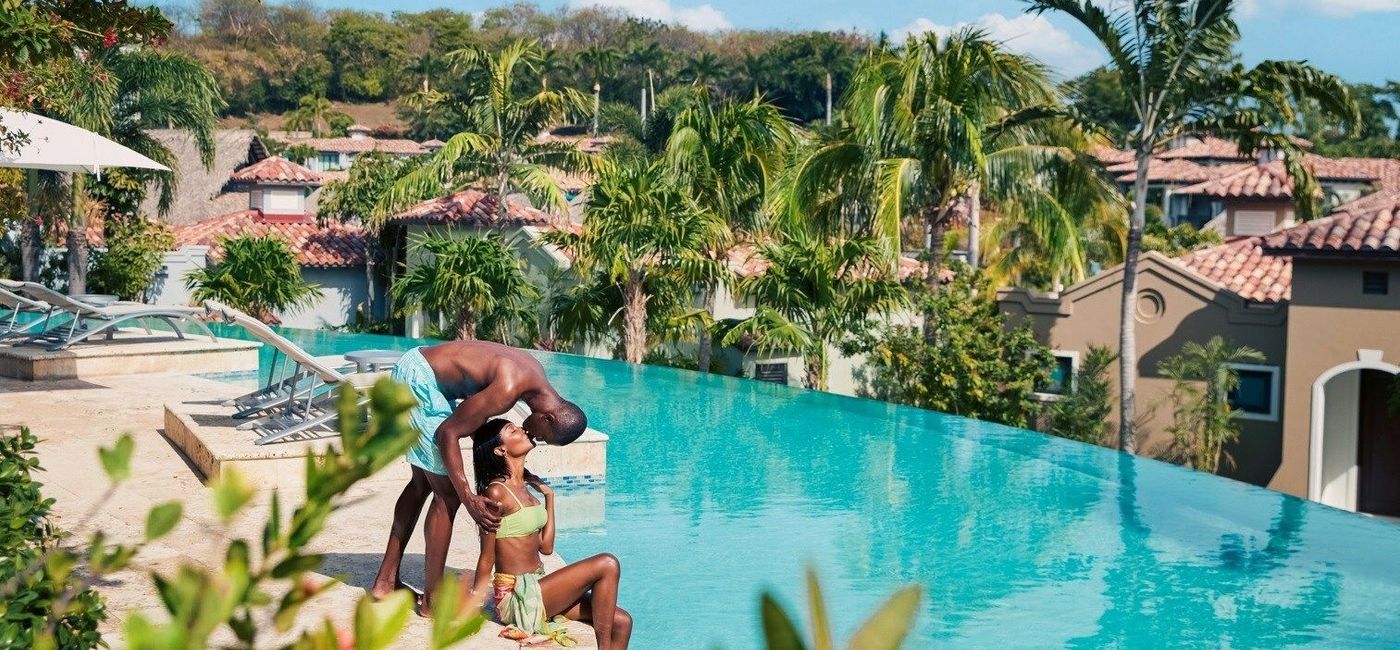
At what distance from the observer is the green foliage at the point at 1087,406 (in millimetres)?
21500

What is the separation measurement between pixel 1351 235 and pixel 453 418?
16.6m

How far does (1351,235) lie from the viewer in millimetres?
19938

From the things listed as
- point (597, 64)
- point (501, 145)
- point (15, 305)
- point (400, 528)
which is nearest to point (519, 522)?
point (400, 528)

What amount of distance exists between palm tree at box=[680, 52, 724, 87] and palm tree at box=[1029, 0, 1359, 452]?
77094mm

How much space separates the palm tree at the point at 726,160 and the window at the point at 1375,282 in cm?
883

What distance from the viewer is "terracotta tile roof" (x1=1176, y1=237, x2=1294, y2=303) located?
2328cm

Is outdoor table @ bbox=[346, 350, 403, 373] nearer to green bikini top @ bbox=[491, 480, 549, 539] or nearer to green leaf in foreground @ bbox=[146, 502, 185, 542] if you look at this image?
green bikini top @ bbox=[491, 480, 549, 539]

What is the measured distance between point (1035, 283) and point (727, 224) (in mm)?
15207

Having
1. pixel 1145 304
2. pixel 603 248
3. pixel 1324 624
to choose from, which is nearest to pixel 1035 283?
pixel 1145 304

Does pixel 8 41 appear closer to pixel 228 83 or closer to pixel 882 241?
pixel 882 241

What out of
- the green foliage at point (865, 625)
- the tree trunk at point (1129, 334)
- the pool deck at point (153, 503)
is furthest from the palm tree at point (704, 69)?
the green foliage at point (865, 625)

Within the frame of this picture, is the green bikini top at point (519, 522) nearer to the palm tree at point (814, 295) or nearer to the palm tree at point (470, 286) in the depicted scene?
the palm tree at point (814, 295)

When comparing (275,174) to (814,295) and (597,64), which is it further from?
(597,64)

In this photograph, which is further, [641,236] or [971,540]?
[641,236]
